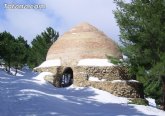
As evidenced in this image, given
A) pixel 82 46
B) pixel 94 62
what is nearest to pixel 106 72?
pixel 94 62

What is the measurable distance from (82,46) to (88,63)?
1.92m

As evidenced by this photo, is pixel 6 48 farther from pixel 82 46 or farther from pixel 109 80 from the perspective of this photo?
pixel 109 80


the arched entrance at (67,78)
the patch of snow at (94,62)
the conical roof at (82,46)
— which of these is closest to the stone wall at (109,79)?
the patch of snow at (94,62)

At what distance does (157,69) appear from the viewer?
21469 mm

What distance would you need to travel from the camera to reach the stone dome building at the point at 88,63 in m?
27.6

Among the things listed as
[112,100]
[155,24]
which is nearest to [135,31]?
[155,24]

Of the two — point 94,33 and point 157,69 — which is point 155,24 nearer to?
point 157,69

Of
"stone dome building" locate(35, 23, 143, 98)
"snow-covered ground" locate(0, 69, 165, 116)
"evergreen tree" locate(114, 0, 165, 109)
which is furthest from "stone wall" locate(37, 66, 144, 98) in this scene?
"snow-covered ground" locate(0, 69, 165, 116)

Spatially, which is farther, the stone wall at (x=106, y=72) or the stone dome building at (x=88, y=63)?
the stone wall at (x=106, y=72)

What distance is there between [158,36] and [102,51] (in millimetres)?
8495

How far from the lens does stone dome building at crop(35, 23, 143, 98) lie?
27641mm

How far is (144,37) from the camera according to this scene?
22.9m

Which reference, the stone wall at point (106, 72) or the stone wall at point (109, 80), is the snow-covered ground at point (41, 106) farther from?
the stone wall at point (106, 72)

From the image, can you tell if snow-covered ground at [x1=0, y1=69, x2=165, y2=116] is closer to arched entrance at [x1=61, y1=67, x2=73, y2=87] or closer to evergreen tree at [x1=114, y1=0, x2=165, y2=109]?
evergreen tree at [x1=114, y1=0, x2=165, y2=109]
